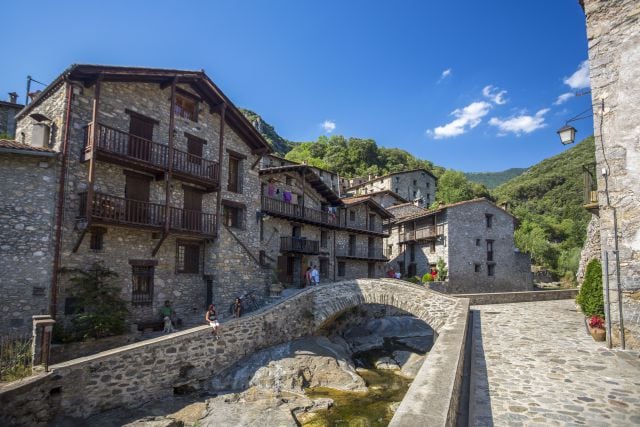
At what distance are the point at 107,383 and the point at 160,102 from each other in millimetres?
12122

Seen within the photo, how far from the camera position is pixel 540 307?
1881 centimetres

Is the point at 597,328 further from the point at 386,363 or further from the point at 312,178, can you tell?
the point at 312,178

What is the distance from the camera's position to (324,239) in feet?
96.5

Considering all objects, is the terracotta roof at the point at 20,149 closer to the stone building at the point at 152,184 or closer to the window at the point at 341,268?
the stone building at the point at 152,184

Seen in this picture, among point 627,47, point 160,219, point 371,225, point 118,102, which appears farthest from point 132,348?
point 371,225

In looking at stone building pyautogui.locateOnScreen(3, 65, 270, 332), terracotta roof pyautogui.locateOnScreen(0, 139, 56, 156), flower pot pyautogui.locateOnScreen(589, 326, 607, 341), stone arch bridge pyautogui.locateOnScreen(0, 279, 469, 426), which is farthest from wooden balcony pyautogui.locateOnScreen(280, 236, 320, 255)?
flower pot pyautogui.locateOnScreen(589, 326, 607, 341)

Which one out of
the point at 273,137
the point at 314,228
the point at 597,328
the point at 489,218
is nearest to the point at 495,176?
the point at 273,137

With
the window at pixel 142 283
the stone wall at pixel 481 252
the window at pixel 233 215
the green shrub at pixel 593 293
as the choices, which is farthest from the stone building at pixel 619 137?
the stone wall at pixel 481 252

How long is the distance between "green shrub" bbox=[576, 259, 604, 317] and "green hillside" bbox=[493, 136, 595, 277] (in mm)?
33284

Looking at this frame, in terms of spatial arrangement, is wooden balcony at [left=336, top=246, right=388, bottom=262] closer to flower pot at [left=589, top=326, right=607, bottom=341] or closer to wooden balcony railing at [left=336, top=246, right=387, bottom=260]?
wooden balcony railing at [left=336, top=246, right=387, bottom=260]

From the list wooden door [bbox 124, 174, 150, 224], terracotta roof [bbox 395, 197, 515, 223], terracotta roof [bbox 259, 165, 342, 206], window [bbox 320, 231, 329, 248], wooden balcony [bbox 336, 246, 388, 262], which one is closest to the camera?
wooden door [bbox 124, 174, 150, 224]

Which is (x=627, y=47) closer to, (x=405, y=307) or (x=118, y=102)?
(x=405, y=307)

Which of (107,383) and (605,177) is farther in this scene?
(107,383)

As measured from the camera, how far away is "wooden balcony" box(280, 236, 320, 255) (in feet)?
81.9
